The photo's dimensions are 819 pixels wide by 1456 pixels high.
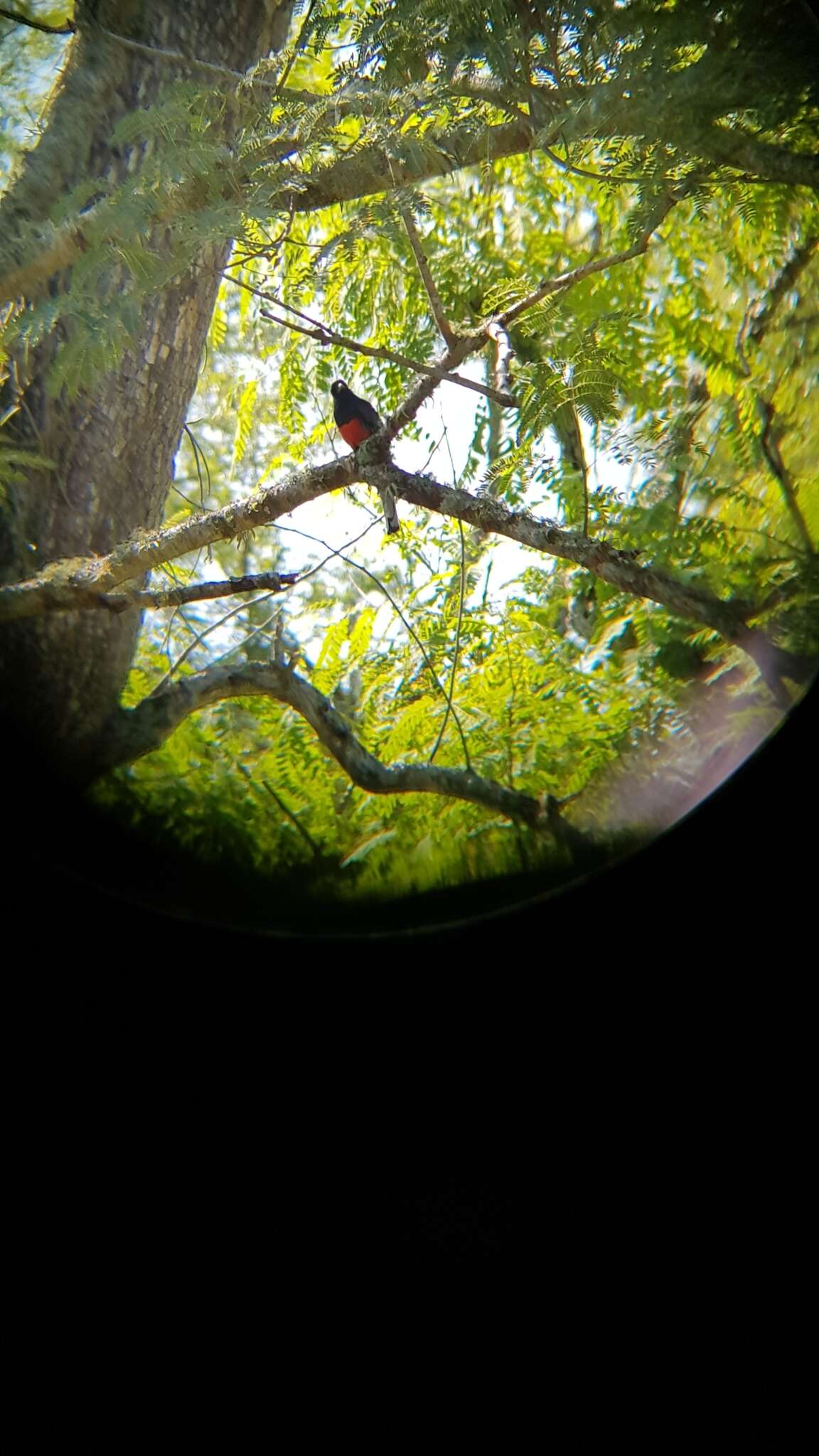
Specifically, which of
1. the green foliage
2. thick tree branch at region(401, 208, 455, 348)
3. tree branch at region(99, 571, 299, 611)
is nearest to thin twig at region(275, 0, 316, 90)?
the green foliage

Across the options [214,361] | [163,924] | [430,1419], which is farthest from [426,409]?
[430,1419]

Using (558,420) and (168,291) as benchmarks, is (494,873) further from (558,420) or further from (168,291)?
(168,291)

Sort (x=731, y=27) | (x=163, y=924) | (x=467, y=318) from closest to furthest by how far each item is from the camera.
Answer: (x=731, y=27) → (x=467, y=318) → (x=163, y=924)

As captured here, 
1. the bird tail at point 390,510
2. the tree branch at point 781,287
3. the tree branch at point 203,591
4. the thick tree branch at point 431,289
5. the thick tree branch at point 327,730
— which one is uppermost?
the thick tree branch at point 431,289

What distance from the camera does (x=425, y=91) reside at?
2.47 ft

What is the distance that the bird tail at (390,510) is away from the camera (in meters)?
0.81

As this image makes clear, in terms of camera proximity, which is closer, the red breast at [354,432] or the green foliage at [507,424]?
the green foliage at [507,424]

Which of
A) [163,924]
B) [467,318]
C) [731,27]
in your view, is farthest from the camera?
[163,924]

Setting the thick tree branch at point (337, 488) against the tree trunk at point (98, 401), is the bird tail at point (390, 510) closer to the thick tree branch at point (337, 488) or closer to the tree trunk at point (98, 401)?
the thick tree branch at point (337, 488)

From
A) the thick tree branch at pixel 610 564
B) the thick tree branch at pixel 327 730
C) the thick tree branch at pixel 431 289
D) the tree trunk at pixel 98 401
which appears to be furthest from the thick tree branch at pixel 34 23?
the thick tree branch at pixel 327 730

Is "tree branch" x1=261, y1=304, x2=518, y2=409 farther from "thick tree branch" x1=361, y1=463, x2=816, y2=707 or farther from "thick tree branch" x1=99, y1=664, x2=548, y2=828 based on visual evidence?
"thick tree branch" x1=99, y1=664, x2=548, y2=828

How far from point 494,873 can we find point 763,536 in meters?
0.32

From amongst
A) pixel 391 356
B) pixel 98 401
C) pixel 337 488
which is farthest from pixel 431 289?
pixel 98 401

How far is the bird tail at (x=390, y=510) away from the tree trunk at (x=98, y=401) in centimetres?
18
